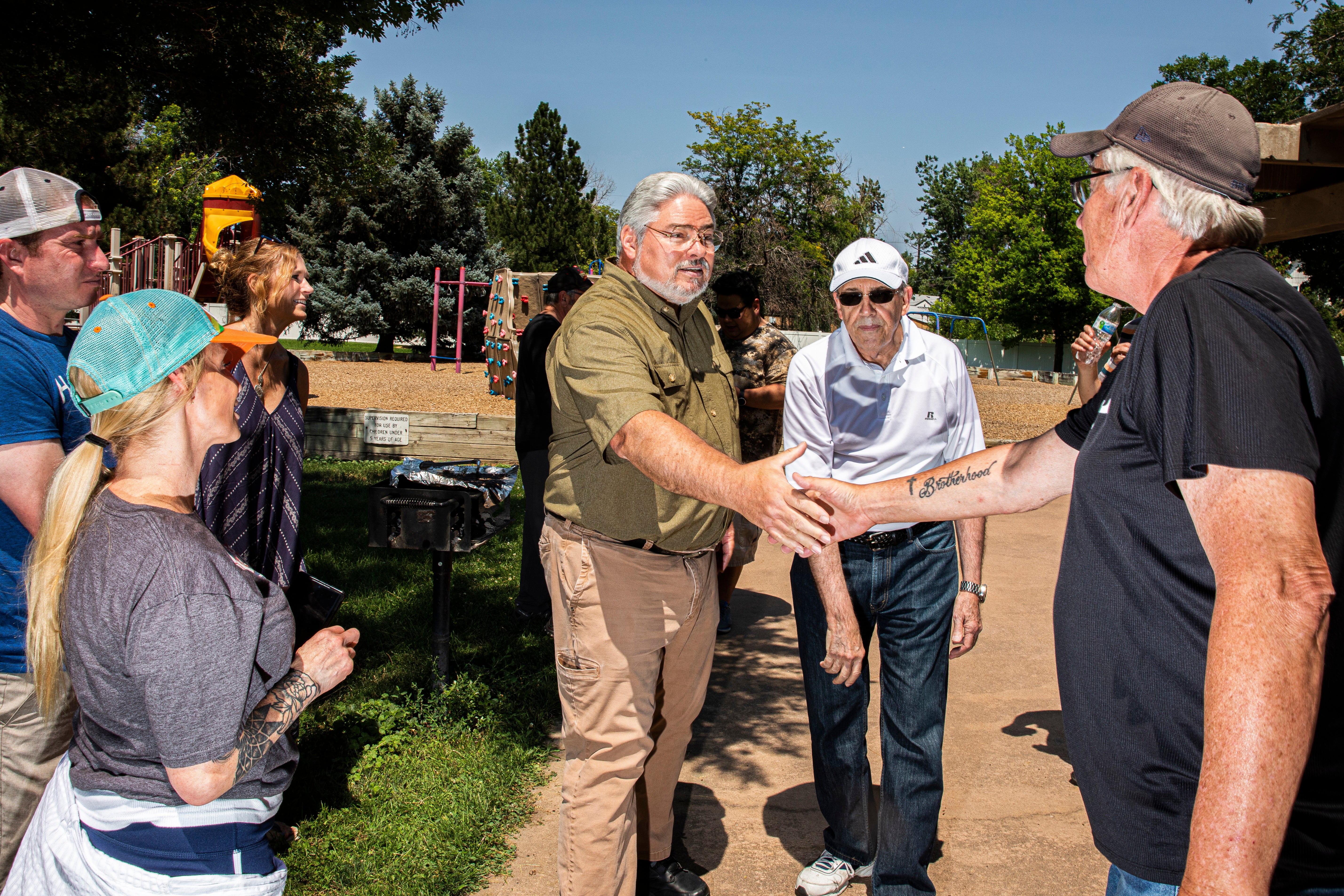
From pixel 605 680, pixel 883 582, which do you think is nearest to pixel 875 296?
pixel 883 582

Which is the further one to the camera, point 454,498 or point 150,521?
point 454,498

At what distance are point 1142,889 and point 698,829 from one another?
7.91ft

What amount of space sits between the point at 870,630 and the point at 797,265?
3652cm

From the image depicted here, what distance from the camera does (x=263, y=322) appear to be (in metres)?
3.57

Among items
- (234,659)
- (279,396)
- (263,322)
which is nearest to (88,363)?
(234,659)

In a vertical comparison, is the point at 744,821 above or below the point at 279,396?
below

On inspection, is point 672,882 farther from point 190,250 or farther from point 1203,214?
point 190,250

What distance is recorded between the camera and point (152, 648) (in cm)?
170

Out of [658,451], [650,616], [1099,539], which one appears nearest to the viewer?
[1099,539]

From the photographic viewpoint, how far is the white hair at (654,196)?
2967mm

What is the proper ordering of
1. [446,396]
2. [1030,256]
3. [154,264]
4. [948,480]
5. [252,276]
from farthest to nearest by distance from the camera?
1. [1030,256]
2. [446,396]
3. [154,264]
4. [252,276]
5. [948,480]

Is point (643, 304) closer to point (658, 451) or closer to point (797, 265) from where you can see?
point (658, 451)

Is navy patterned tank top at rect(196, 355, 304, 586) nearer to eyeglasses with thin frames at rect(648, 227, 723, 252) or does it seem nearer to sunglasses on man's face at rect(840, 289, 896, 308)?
eyeglasses with thin frames at rect(648, 227, 723, 252)

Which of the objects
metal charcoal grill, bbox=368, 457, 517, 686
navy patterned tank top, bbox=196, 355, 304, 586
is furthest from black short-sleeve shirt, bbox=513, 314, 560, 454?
navy patterned tank top, bbox=196, 355, 304, 586
